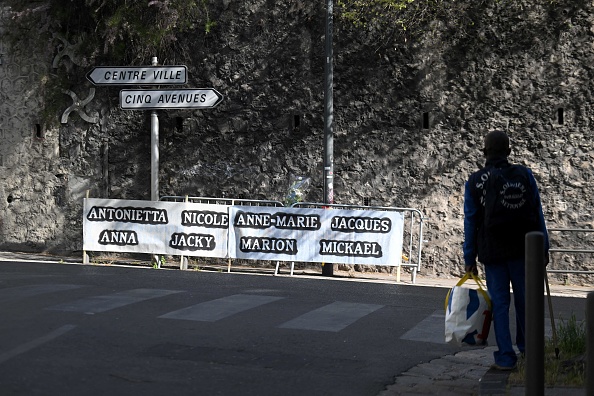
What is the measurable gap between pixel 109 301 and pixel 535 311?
5692 mm

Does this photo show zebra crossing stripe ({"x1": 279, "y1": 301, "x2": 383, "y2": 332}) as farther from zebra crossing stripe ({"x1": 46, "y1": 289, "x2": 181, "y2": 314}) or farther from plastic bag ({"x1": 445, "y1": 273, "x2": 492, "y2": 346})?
plastic bag ({"x1": 445, "y1": 273, "x2": 492, "y2": 346})

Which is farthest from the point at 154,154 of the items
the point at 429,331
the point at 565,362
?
the point at 565,362

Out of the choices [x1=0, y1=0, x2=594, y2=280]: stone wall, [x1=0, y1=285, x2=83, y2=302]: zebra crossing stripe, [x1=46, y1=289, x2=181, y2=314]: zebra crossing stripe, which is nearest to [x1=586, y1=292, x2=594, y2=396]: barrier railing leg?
[x1=46, y1=289, x2=181, y2=314]: zebra crossing stripe

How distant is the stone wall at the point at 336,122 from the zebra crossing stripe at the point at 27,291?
704cm

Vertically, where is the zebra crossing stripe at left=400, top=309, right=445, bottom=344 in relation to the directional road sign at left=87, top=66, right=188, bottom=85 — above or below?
below

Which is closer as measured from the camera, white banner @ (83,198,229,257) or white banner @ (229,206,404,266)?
white banner @ (229,206,404,266)

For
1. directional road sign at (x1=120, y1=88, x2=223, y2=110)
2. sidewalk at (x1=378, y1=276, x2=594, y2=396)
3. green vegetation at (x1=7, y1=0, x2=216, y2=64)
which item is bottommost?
sidewalk at (x1=378, y1=276, x2=594, y2=396)

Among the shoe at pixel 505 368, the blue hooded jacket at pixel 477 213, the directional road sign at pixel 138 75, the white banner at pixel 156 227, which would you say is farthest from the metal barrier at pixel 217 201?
the shoe at pixel 505 368

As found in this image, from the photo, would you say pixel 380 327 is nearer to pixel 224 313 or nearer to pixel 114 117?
pixel 224 313

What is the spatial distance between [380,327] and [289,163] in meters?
8.47

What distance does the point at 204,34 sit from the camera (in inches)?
685

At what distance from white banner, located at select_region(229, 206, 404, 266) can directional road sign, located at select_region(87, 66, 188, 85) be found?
124 inches

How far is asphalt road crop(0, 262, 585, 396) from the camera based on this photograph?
5.99m

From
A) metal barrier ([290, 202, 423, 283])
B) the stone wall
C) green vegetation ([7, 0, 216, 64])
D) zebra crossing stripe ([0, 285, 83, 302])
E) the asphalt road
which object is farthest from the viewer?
green vegetation ([7, 0, 216, 64])
